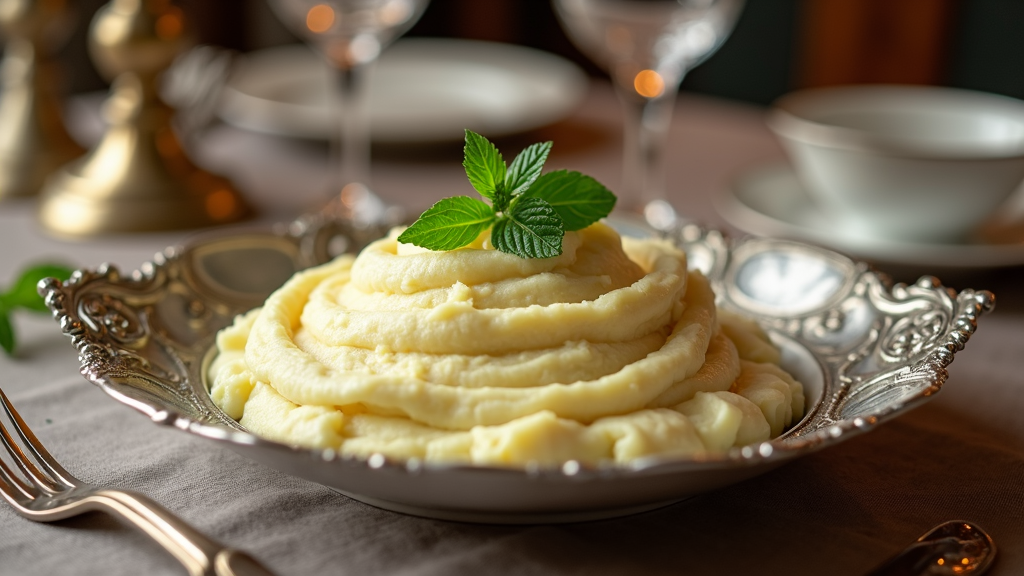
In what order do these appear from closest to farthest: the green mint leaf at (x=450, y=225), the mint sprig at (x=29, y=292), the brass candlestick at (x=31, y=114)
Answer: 1. the green mint leaf at (x=450, y=225)
2. the mint sprig at (x=29, y=292)
3. the brass candlestick at (x=31, y=114)

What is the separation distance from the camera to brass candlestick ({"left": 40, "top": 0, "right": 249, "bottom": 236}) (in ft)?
8.64

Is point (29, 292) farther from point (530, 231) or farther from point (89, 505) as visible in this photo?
point (530, 231)

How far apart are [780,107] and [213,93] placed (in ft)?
5.65

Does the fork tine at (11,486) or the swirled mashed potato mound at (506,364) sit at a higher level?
the swirled mashed potato mound at (506,364)

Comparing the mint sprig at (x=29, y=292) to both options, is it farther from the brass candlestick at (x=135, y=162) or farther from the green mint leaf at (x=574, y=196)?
the green mint leaf at (x=574, y=196)

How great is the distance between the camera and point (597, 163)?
10.9 ft

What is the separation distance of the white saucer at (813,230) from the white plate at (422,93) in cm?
82

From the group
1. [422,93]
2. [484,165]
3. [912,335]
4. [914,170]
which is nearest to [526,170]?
[484,165]

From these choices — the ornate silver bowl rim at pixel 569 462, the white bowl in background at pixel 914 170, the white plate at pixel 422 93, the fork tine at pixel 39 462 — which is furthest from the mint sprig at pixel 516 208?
the white plate at pixel 422 93

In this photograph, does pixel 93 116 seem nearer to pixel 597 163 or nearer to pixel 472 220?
pixel 597 163

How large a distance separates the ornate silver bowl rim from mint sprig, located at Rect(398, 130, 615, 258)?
41cm

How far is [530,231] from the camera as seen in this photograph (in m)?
1.50

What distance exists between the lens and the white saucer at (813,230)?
2.29 m

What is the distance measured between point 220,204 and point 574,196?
157 cm
